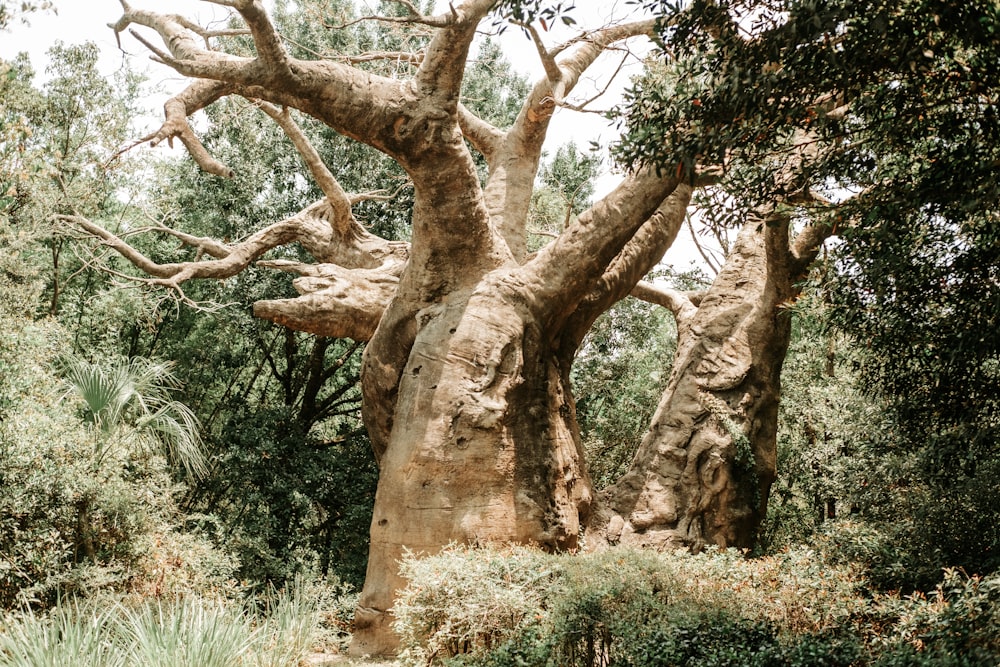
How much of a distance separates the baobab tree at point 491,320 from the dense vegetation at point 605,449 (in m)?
0.97

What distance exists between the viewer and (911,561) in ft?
20.2

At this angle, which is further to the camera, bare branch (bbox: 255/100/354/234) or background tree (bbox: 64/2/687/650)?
bare branch (bbox: 255/100/354/234)

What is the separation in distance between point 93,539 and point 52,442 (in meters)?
1.08

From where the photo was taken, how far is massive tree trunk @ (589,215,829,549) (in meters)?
8.32

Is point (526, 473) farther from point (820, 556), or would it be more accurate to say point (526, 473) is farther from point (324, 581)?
point (324, 581)

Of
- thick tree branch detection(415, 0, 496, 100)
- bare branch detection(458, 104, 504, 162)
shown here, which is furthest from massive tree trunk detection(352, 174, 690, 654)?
bare branch detection(458, 104, 504, 162)

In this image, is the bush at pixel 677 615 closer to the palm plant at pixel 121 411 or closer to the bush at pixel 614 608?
the bush at pixel 614 608

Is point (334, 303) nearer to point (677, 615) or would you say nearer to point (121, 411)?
point (121, 411)

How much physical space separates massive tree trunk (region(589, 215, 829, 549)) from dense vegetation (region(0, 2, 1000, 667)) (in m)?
0.62

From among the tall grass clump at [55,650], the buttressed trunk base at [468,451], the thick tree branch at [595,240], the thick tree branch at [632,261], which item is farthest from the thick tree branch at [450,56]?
the tall grass clump at [55,650]

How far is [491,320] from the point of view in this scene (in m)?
7.97

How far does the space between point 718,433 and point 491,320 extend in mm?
2669

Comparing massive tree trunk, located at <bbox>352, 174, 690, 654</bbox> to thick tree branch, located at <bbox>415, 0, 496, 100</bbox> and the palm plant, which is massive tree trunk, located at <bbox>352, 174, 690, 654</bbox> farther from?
the palm plant

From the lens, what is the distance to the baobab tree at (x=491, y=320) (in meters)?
7.09
